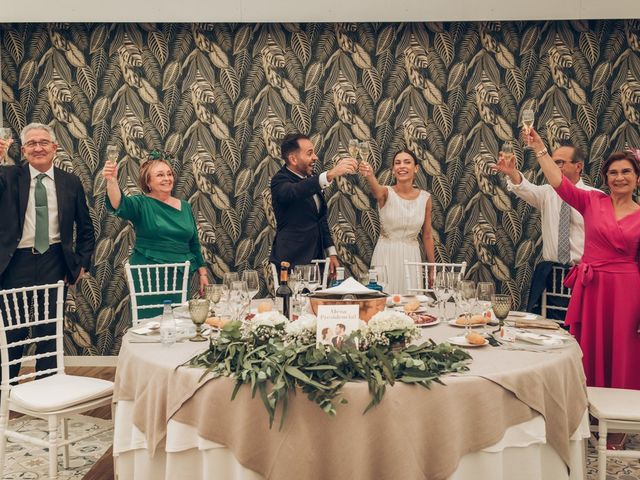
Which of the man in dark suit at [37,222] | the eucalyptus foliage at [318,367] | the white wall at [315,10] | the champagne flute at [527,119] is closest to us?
the eucalyptus foliage at [318,367]

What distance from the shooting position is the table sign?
1.92m

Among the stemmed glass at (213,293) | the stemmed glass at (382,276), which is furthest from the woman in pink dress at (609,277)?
the stemmed glass at (213,293)

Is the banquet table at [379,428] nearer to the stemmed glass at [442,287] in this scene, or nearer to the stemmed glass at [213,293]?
the stemmed glass at [442,287]

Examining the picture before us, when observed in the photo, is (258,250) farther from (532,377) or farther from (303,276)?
(532,377)

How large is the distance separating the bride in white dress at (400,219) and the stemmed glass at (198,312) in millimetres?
2075

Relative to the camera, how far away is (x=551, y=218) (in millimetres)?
4020

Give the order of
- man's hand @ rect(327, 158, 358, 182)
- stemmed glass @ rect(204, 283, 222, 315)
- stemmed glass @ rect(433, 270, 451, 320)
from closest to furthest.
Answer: stemmed glass @ rect(433, 270, 451, 320) → stemmed glass @ rect(204, 283, 222, 315) → man's hand @ rect(327, 158, 358, 182)

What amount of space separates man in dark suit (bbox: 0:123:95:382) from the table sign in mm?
2308

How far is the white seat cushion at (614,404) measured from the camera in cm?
239

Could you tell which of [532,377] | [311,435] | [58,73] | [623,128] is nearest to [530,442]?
[532,377]

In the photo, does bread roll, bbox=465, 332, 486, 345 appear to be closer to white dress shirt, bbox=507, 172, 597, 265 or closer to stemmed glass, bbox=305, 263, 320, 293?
stemmed glass, bbox=305, 263, 320, 293

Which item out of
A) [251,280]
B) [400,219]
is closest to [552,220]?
[400,219]

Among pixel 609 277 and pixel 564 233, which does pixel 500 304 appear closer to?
pixel 609 277

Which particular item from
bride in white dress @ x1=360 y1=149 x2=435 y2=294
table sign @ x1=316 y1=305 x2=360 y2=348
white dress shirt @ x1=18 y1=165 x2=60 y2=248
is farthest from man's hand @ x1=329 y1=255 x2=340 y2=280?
table sign @ x1=316 y1=305 x2=360 y2=348
